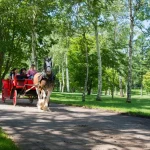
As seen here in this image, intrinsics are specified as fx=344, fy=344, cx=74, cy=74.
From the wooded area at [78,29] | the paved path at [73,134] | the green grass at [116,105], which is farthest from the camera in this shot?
the wooded area at [78,29]

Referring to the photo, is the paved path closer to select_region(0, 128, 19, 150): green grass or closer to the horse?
select_region(0, 128, 19, 150): green grass

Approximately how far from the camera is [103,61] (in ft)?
117

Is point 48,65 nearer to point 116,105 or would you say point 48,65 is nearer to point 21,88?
point 21,88

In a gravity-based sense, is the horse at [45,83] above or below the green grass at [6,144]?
above

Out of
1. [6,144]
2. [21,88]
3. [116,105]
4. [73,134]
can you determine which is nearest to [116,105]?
[116,105]

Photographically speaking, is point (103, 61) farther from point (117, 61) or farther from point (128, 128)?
point (128, 128)

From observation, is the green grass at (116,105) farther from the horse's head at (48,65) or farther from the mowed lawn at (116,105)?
the horse's head at (48,65)

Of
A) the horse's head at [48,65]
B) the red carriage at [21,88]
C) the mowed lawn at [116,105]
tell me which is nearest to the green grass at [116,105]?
the mowed lawn at [116,105]

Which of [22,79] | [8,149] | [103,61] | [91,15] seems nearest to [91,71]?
[103,61]

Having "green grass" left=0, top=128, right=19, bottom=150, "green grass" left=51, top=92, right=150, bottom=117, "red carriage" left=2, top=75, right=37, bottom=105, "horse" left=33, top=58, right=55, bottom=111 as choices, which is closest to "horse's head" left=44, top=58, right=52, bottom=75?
"horse" left=33, top=58, right=55, bottom=111

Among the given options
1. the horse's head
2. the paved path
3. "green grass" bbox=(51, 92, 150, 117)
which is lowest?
the paved path

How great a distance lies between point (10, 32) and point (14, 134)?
128ft

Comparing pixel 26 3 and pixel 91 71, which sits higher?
pixel 26 3

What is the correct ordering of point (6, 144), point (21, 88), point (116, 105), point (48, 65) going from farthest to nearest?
point (116, 105), point (21, 88), point (48, 65), point (6, 144)
